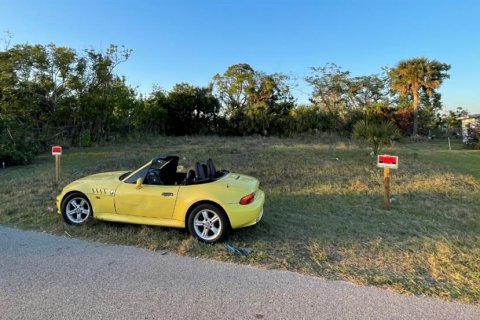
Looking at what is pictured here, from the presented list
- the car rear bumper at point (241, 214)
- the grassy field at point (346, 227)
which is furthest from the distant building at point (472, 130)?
the car rear bumper at point (241, 214)

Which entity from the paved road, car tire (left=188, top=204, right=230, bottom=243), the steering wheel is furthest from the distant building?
the paved road

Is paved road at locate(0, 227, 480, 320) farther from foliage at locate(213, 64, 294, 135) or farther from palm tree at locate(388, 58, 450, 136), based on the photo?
palm tree at locate(388, 58, 450, 136)

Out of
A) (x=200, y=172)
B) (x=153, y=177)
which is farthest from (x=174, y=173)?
(x=200, y=172)

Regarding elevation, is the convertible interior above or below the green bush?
below

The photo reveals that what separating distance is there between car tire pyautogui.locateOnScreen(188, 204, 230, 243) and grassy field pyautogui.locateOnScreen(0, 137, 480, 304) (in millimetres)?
178

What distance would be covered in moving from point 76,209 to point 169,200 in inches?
66.8

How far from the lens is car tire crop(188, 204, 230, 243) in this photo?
4.86 metres

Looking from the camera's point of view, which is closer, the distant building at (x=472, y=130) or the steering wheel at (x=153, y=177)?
the steering wheel at (x=153, y=177)

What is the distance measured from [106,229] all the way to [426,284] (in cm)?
420

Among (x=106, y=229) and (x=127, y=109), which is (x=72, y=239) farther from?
(x=127, y=109)

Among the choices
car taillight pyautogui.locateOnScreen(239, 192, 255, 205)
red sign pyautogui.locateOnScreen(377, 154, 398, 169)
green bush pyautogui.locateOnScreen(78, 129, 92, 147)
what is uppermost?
green bush pyautogui.locateOnScreen(78, 129, 92, 147)

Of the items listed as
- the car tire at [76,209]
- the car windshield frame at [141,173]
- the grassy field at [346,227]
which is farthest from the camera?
the car tire at [76,209]

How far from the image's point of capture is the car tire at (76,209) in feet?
18.6

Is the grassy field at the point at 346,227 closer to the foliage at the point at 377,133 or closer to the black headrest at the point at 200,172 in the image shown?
the black headrest at the point at 200,172
